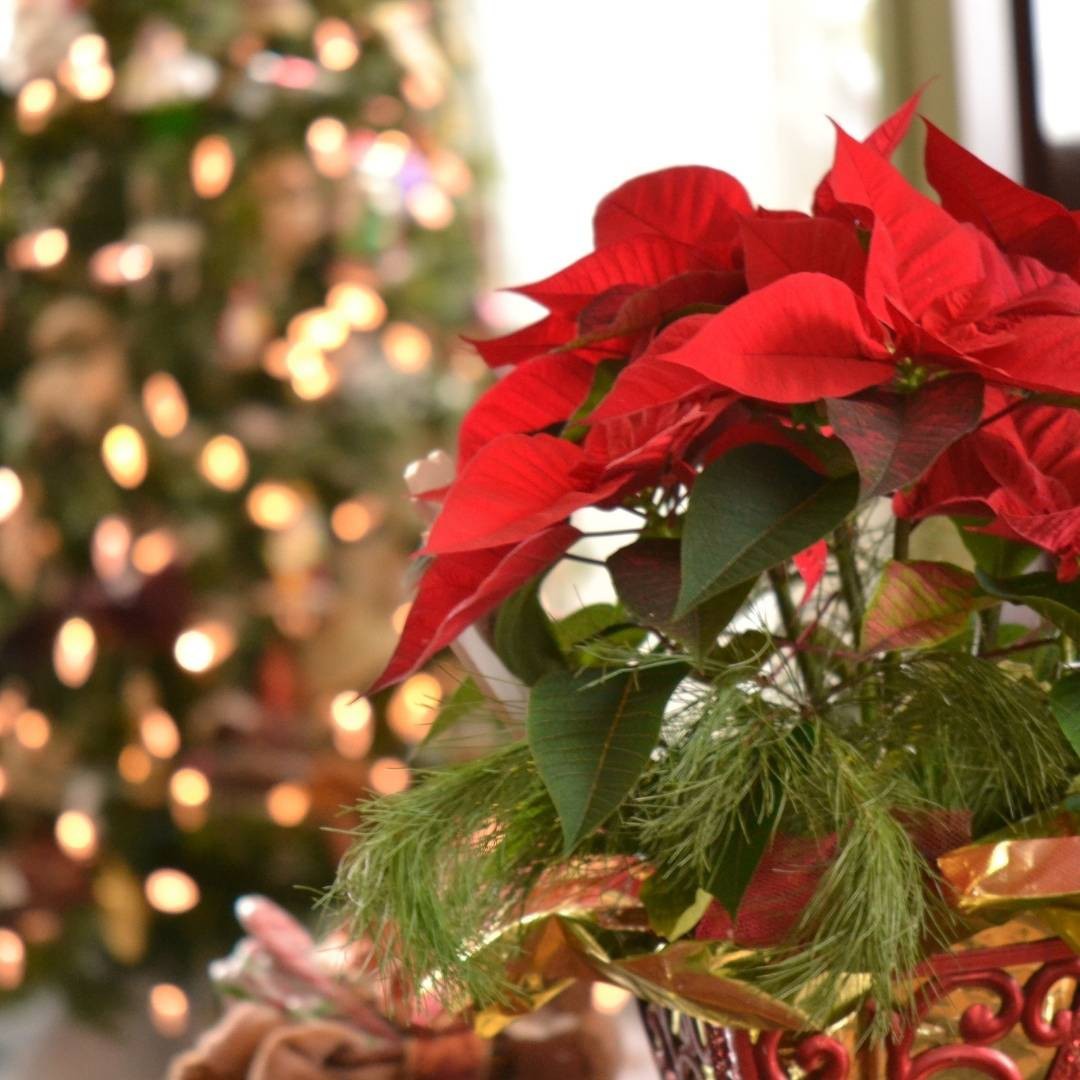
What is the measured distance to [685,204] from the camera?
1.35 feet

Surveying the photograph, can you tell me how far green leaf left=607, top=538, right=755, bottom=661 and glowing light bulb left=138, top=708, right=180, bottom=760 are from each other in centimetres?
150

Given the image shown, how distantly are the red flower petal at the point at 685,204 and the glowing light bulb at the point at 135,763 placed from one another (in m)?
1.50

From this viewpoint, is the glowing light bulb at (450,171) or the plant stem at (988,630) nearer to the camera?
the plant stem at (988,630)

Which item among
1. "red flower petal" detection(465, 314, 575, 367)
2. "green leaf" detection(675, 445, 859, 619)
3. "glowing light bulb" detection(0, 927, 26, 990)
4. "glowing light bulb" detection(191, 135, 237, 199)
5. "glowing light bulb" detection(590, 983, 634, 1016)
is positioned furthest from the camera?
"glowing light bulb" detection(0, 927, 26, 990)

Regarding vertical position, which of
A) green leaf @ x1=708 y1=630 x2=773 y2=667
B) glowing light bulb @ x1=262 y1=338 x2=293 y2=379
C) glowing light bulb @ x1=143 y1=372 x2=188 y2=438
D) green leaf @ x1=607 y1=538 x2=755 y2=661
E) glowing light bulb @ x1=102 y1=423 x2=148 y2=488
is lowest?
glowing light bulb @ x1=102 y1=423 x2=148 y2=488

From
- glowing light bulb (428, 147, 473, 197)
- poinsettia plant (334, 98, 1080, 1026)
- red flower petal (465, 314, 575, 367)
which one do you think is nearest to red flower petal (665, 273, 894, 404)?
poinsettia plant (334, 98, 1080, 1026)

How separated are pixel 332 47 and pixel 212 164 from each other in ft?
0.72

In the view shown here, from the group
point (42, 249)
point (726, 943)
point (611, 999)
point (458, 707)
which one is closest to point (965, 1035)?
point (726, 943)

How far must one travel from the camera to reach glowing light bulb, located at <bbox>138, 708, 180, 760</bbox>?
5.76ft

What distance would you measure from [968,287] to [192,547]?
145 centimetres

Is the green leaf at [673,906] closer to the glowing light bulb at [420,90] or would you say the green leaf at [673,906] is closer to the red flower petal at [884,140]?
the red flower petal at [884,140]

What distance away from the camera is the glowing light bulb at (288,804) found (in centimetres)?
175

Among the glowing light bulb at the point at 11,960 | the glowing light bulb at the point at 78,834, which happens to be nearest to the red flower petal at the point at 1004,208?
the glowing light bulb at the point at 78,834

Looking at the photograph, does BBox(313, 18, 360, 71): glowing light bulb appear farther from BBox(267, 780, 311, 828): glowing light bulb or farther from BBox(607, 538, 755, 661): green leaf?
BBox(607, 538, 755, 661): green leaf
